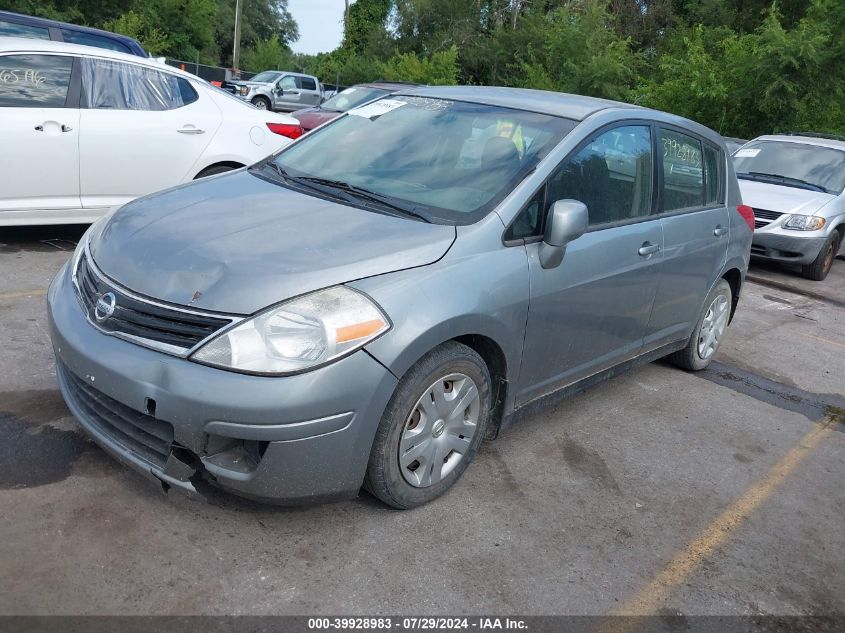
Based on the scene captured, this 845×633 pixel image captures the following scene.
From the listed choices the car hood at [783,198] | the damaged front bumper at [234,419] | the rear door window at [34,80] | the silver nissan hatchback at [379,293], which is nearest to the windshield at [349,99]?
the car hood at [783,198]

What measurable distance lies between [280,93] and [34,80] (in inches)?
1000

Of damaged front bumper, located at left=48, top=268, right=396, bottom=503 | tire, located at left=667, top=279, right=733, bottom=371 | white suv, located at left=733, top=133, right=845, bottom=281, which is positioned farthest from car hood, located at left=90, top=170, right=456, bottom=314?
A: white suv, located at left=733, top=133, right=845, bottom=281

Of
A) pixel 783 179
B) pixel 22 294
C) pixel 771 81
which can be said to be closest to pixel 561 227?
pixel 22 294

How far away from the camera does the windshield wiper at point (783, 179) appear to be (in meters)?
10.1

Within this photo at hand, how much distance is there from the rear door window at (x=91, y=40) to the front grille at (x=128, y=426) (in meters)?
8.46

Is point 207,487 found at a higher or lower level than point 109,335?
lower

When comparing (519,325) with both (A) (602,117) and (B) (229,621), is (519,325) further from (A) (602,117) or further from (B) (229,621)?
(B) (229,621)

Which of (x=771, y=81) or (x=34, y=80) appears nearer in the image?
(x=34, y=80)

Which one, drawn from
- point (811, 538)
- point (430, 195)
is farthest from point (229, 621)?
point (811, 538)

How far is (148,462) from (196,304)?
0.60 metres

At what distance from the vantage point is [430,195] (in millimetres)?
3646

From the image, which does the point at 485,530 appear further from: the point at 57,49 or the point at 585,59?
the point at 585,59

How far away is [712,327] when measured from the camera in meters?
5.53

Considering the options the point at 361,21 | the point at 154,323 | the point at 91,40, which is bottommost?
the point at 154,323
